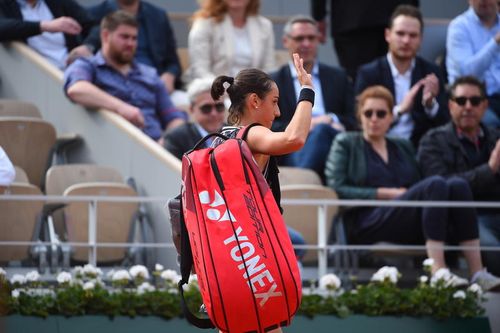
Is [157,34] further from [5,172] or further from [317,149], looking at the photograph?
[5,172]

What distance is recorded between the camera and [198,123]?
368 inches

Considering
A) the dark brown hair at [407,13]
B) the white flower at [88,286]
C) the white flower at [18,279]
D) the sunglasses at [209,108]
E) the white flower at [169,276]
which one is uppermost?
the dark brown hair at [407,13]

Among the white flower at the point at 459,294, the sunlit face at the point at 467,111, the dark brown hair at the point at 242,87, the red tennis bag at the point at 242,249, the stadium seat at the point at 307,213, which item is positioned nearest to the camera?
the red tennis bag at the point at 242,249

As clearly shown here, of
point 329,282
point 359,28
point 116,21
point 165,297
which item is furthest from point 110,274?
point 359,28

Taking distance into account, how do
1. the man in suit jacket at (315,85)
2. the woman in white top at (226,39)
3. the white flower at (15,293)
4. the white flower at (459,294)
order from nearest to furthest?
the white flower at (15,293) → the white flower at (459,294) → the man in suit jacket at (315,85) → the woman in white top at (226,39)

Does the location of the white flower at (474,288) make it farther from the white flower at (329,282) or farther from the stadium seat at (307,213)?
the stadium seat at (307,213)

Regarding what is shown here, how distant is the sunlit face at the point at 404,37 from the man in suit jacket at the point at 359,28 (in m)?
0.89

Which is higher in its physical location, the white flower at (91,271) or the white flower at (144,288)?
the white flower at (91,271)

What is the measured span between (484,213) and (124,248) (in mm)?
2441

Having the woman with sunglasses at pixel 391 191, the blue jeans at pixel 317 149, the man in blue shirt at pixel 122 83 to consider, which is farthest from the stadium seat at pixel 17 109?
the woman with sunglasses at pixel 391 191

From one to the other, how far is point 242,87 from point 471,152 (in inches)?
161

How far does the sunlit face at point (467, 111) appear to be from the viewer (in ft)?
31.1

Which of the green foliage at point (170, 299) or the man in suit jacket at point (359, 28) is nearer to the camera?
the green foliage at point (170, 299)

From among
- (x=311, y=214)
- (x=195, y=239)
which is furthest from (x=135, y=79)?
(x=195, y=239)
